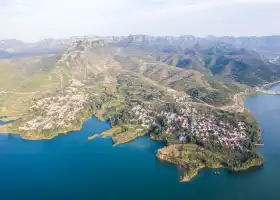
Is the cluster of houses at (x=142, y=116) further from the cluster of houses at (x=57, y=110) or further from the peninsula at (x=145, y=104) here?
the cluster of houses at (x=57, y=110)

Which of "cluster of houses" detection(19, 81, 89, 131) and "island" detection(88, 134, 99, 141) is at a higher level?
"cluster of houses" detection(19, 81, 89, 131)

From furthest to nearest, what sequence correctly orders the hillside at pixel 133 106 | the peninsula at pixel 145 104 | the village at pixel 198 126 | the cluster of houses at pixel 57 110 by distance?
the cluster of houses at pixel 57 110 → the village at pixel 198 126 → the hillside at pixel 133 106 → the peninsula at pixel 145 104

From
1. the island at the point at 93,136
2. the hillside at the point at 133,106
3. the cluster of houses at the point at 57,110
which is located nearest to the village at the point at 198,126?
the hillside at the point at 133,106

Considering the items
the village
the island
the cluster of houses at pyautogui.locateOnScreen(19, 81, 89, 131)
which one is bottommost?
the island

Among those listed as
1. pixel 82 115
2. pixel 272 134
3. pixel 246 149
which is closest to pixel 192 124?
pixel 246 149

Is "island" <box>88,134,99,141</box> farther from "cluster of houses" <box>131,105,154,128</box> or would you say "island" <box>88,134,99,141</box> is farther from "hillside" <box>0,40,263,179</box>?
"cluster of houses" <box>131,105,154,128</box>

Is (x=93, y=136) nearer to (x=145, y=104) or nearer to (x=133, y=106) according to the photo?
(x=133, y=106)

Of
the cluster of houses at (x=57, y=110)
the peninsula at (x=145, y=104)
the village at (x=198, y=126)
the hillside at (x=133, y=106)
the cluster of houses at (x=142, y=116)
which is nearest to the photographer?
the peninsula at (x=145, y=104)

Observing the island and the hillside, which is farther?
the island

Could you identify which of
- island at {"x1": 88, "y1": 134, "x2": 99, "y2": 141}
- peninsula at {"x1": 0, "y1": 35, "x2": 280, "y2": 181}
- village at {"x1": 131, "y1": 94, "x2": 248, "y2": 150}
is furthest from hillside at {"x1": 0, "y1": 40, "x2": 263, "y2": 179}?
island at {"x1": 88, "y1": 134, "x2": 99, "y2": 141}

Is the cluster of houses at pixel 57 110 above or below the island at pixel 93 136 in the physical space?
above

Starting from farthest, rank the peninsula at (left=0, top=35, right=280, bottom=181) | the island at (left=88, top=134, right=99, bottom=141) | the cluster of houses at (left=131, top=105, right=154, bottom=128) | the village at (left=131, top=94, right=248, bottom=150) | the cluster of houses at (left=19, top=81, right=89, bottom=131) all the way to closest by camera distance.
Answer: the cluster of houses at (left=19, top=81, right=89, bottom=131)
the cluster of houses at (left=131, top=105, right=154, bottom=128)
the island at (left=88, top=134, right=99, bottom=141)
the village at (left=131, top=94, right=248, bottom=150)
the peninsula at (left=0, top=35, right=280, bottom=181)
